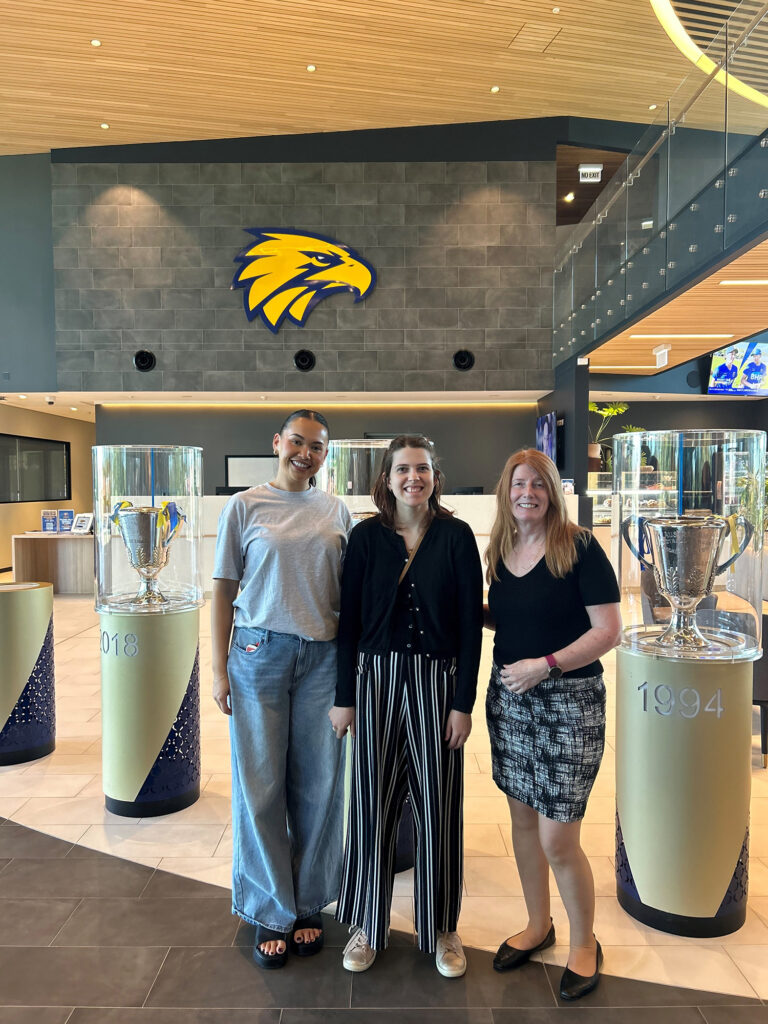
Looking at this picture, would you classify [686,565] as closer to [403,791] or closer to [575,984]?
[403,791]

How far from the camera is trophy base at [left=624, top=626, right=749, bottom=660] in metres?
2.36

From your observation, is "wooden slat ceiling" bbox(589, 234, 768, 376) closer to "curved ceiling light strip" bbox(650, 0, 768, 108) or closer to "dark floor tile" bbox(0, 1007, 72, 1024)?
"curved ceiling light strip" bbox(650, 0, 768, 108)

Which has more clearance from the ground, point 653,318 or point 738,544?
point 653,318

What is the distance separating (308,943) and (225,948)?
271mm

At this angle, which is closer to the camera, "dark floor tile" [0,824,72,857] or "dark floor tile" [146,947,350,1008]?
"dark floor tile" [146,947,350,1008]

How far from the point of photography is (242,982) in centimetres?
218

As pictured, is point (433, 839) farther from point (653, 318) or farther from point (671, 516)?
point (653, 318)

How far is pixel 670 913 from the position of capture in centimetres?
242

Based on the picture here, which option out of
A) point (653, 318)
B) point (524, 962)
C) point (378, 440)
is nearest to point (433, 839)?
point (524, 962)

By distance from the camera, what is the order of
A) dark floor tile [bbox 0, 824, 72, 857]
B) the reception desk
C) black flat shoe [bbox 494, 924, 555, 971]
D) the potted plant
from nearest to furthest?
black flat shoe [bbox 494, 924, 555, 971], dark floor tile [bbox 0, 824, 72, 857], the reception desk, the potted plant

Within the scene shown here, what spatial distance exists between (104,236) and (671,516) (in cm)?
1086

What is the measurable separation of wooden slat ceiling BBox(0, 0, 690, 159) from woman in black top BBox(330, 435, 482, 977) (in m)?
7.13

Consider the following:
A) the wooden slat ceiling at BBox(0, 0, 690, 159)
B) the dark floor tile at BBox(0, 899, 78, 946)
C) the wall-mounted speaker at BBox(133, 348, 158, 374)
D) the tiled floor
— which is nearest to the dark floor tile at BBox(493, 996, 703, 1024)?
the tiled floor

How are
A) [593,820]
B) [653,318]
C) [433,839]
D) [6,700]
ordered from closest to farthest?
[433,839] → [593,820] → [6,700] → [653,318]
